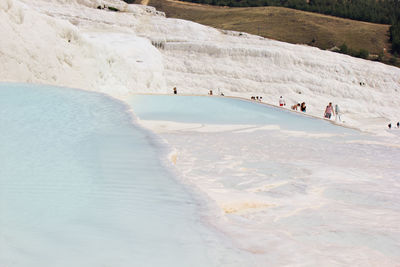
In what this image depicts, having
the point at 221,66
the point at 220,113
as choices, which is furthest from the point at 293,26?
the point at 220,113

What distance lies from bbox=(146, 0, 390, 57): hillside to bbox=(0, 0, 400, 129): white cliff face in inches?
1678

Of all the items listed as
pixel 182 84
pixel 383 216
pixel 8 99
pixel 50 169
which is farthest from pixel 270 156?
pixel 182 84

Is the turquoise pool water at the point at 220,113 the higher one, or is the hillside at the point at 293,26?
the hillside at the point at 293,26

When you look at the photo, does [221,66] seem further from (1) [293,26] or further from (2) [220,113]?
(1) [293,26]

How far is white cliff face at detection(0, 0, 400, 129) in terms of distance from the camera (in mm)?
24297

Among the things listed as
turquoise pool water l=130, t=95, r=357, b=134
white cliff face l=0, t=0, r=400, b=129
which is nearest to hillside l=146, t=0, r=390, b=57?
white cliff face l=0, t=0, r=400, b=129

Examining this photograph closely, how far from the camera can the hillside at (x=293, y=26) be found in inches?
2948

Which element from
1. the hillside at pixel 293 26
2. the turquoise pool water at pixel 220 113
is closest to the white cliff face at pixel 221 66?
the turquoise pool water at pixel 220 113

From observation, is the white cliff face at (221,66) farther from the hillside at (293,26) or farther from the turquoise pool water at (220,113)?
the hillside at (293,26)

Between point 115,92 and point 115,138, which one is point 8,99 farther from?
point 115,92

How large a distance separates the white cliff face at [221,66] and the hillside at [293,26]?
42624 mm

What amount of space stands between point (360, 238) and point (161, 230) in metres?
1.53

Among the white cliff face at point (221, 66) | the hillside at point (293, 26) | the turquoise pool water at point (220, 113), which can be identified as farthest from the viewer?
the hillside at point (293, 26)

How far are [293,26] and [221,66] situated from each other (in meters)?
55.1
